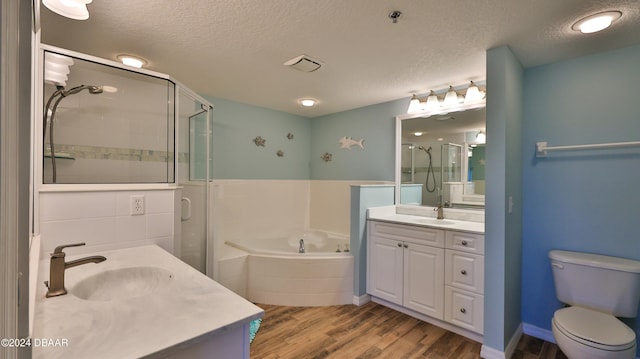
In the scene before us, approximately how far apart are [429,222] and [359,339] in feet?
3.99

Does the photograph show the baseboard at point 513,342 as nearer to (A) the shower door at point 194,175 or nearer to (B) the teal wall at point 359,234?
(B) the teal wall at point 359,234

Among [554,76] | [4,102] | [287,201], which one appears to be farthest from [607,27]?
[287,201]

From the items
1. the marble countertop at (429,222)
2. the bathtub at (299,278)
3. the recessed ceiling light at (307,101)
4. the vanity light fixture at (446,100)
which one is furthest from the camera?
the recessed ceiling light at (307,101)

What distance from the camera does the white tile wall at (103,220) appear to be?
149 centimetres

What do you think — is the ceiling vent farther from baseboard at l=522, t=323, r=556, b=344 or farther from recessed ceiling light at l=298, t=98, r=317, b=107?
baseboard at l=522, t=323, r=556, b=344

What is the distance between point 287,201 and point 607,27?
349cm

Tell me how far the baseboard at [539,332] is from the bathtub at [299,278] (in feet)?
4.95

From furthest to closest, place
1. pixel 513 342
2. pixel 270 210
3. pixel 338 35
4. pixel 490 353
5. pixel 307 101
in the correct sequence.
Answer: pixel 270 210
pixel 307 101
pixel 513 342
pixel 490 353
pixel 338 35

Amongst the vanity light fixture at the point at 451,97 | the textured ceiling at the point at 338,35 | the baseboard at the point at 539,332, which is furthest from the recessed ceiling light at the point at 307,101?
the baseboard at the point at 539,332

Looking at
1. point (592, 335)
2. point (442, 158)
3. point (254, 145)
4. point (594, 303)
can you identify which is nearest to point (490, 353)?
point (592, 335)

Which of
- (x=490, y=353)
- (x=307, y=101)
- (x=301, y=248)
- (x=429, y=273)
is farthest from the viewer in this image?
(x=301, y=248)

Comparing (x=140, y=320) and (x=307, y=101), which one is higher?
(x=307, y=101)

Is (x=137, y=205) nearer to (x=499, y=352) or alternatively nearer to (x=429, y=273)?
(x=429, y=273)

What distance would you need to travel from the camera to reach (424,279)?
2.53m
